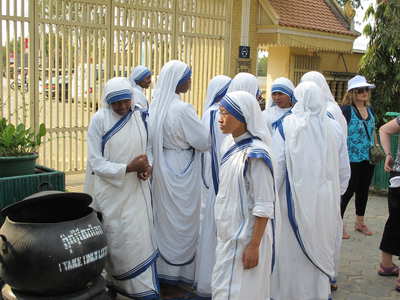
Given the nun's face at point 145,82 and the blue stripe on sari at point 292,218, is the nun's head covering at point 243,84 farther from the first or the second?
the nun's face at point 145,82

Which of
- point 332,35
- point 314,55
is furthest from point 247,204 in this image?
point 314,55

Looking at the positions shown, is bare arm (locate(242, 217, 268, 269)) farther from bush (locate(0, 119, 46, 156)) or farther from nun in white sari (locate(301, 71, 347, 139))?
nun in white sari (locate(301, 71, 347, 139))

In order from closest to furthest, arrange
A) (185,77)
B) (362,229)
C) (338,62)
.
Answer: (185,77) < (362,229) < (338,62)

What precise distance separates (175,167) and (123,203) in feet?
2.00

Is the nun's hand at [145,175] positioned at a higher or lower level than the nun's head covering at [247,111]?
lower

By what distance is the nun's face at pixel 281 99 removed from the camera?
16.1 ft

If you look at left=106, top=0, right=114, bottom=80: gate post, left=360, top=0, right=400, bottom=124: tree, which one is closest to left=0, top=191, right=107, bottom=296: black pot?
left=106, top=0, right=114, bottom=80: gate post

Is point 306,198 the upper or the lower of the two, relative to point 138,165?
→ lower

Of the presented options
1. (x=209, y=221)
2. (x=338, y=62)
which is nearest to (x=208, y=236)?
(x=209, y=221)

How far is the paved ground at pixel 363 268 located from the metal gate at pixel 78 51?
13.4 ft

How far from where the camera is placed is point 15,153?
399cm

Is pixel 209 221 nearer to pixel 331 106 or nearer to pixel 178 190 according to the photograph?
pixel 178 190

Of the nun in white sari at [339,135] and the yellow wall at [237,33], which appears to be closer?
the nun in white sari at [339,135]

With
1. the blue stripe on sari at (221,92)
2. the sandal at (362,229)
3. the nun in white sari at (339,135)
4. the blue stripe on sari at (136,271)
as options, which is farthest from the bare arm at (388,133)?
the blue stripe on sari at (136,271)
